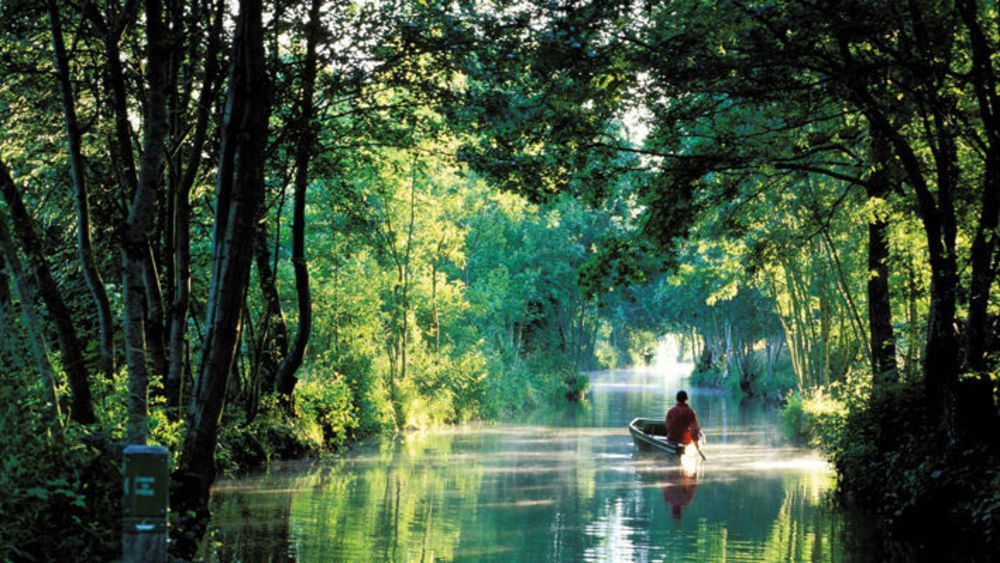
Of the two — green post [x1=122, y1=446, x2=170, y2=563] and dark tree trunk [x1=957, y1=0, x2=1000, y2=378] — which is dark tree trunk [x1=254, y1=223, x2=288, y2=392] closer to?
dark tree trunk [x1=957, y1=0, x2=1000, y2=378]

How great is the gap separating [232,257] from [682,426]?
14.9 meters

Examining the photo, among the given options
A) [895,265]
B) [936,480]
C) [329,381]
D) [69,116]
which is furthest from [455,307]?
[69,116]

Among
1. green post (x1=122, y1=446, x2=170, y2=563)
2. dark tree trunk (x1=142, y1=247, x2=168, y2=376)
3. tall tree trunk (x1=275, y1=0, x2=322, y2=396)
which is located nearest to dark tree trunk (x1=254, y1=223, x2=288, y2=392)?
tall tree trunk (x1=275, y1=0, x2=322, y2=396)

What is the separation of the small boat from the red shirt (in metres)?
0.17

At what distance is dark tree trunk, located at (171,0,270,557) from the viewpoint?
8.91 metres

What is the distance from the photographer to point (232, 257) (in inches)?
350

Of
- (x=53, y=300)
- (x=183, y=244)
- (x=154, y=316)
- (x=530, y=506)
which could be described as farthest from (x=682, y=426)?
(x=53, y=300)

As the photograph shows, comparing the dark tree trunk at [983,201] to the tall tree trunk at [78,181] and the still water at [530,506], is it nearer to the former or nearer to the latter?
the still water at [530,506]

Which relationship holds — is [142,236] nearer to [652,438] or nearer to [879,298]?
[879,298]

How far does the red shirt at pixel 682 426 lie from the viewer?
2175 centimetres

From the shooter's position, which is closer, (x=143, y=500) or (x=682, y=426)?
(x=143, y=500)

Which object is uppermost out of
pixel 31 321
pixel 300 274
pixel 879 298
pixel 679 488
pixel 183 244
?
pixel 300 274

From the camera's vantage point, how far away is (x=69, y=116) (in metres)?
8.63

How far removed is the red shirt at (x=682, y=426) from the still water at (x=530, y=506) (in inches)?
21.8
